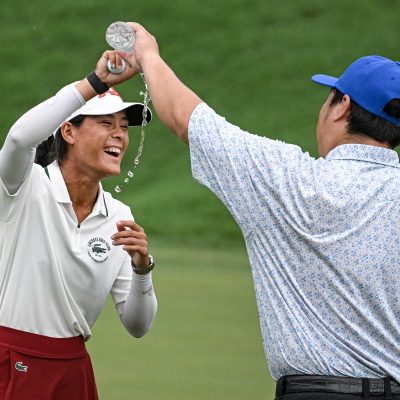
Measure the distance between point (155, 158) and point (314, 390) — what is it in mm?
9356

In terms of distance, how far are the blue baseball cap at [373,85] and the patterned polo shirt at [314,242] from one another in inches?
6.6

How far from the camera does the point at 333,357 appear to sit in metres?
2.70

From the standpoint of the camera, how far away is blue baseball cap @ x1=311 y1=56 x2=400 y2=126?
9.19ft

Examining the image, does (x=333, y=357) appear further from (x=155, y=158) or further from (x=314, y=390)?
(x=155, y=158)

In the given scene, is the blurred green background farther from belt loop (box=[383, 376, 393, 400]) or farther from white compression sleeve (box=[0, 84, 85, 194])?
belt loop (box=[383, 376, 393, 400])

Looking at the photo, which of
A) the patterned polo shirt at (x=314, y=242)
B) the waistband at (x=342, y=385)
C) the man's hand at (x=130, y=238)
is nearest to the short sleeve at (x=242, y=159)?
the patterned polo shirt at (x=314, y=242)

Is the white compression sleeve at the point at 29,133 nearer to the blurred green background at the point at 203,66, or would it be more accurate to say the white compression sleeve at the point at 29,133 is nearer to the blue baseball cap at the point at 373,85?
the blue baseball cap at the point at 373,85

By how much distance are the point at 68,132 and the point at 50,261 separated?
0.64 m

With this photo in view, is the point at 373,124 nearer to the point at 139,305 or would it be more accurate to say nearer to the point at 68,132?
the point at 139,305

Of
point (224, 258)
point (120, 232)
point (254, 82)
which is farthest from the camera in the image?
point (254, 82)

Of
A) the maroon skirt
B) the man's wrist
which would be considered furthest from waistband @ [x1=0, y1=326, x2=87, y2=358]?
the man's wrist

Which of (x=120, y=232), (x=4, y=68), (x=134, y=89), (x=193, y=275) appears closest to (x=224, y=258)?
(x=193, y=275)

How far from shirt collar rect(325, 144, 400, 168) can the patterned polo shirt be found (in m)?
0.03

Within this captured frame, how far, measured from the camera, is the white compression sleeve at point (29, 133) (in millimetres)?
3539
